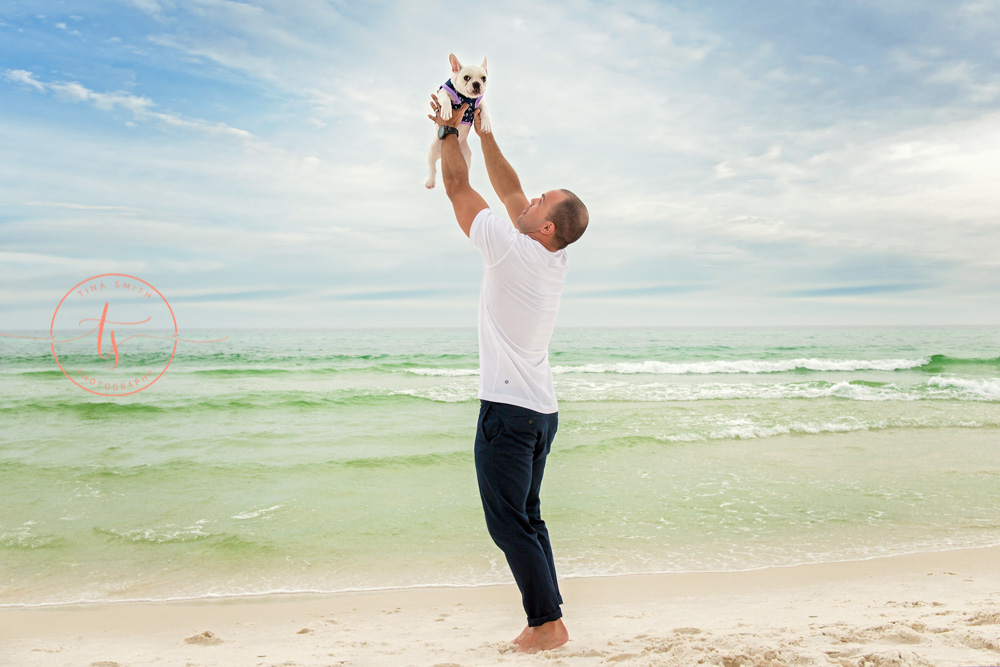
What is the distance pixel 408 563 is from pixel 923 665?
3148 mm

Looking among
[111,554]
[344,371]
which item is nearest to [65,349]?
[344,371]

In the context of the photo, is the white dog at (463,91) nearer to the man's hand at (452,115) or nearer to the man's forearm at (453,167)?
the man's hand at (452,115)

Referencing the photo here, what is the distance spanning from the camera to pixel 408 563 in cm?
453

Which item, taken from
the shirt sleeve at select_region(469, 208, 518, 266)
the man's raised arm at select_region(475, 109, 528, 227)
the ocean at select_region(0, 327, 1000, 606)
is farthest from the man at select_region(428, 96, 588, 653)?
the ocean at select_region(0, 327, 1000, 606)

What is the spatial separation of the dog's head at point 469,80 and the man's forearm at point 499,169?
Answer: 0.70ft

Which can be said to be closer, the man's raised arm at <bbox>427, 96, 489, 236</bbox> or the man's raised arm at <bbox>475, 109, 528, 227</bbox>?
the man's raised arm at <bbox>427, 96, 489, 236</bbox>

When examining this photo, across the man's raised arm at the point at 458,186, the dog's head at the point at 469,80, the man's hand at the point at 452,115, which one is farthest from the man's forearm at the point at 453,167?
the dog's head at the point at 469,80

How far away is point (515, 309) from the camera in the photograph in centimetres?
254

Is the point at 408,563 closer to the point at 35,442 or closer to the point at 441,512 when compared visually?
the point at 441,512

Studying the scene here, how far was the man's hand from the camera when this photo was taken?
258 centimetres

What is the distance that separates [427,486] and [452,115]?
489cm

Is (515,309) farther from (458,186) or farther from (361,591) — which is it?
(361,591)

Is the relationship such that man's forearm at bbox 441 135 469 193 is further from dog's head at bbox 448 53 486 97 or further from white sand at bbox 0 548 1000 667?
white sand at bbox 0 548 1000 667

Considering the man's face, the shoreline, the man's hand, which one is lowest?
the shoreline
